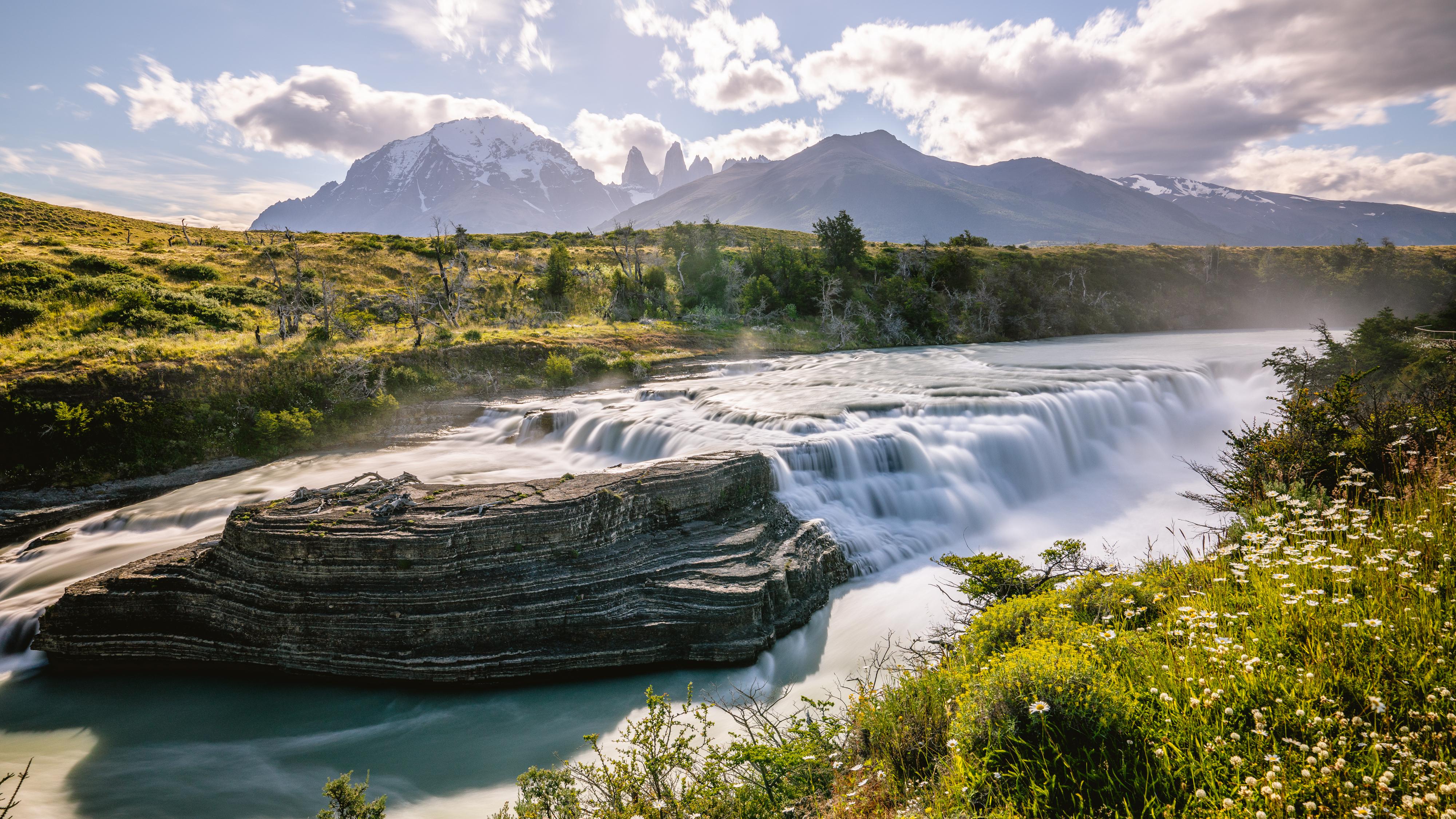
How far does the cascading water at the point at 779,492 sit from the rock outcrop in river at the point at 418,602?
0.40 metres

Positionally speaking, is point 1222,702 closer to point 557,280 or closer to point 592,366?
point 592,366

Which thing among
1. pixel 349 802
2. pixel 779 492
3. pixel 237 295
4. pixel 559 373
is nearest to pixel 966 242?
pixel 559 373

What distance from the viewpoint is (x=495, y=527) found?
29.0 ft

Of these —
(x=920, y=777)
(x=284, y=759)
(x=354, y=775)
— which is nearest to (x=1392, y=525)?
(x=920, y=777)

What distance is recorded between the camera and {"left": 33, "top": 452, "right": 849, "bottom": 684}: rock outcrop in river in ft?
27.4

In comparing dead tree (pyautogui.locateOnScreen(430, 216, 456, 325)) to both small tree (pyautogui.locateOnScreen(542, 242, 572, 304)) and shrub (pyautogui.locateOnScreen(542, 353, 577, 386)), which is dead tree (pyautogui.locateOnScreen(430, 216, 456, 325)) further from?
shrub (pyautogui.locateOnScreen(542, 353, 577, 386))

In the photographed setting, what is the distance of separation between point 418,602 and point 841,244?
1610 inches

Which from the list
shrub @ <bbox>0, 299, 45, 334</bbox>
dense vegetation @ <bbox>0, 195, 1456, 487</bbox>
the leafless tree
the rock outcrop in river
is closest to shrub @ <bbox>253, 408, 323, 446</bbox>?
dense vegetation @ <bbox>0, 195, 1456, 487</bbox>

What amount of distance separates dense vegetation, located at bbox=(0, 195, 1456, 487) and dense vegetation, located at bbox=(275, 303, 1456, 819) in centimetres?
1851

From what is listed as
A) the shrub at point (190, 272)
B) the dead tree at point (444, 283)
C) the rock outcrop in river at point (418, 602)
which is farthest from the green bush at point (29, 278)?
the rock outcrop in river at point (418, 602)

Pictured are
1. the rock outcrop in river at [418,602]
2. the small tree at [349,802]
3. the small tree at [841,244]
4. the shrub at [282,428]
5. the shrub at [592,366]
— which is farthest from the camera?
the small tree at [841,244]

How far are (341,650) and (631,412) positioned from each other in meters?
11.7

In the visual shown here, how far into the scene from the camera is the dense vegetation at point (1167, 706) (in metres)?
3.18

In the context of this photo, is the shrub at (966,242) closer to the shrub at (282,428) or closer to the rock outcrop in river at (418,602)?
the shrub at (282,428)
